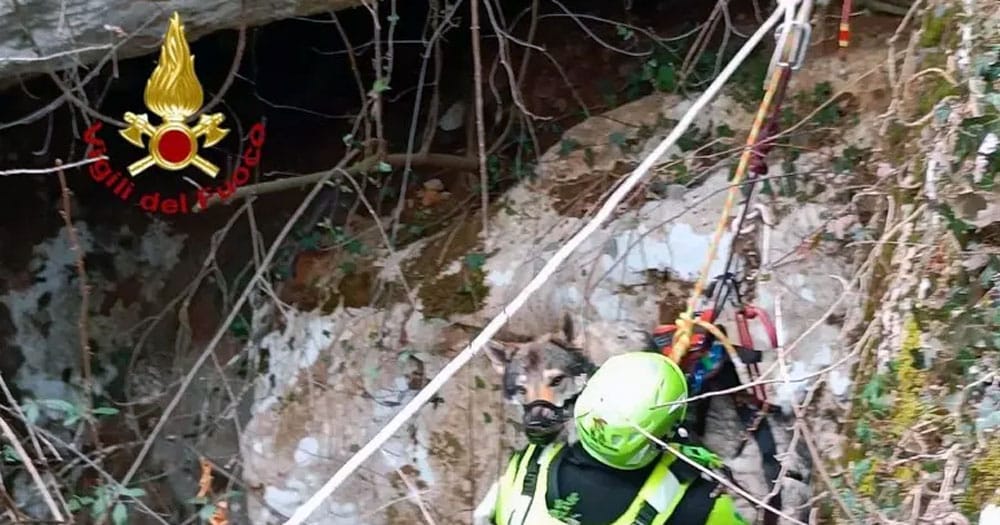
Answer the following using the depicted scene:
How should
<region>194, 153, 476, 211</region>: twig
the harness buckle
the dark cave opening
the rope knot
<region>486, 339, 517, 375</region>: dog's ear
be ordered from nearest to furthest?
the harness buckle, the rope knot, <region>486, 339, 517, 375</region>: dog's ear, <region>194, 153, 476, 211</region>: twig, the dark cave opening

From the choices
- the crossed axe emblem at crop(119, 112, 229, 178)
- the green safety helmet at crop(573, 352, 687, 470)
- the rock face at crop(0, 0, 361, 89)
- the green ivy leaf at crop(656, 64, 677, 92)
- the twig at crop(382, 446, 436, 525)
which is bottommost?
the twig at crop(382, 446, 436, 525)

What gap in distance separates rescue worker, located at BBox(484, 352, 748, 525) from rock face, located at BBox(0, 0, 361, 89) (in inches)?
54.2

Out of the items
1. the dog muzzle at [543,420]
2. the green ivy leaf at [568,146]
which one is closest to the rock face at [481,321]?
the green ivy leaf at [568,146]

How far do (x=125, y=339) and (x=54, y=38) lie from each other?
1.31 meters

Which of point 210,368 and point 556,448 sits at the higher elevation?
point 556,448

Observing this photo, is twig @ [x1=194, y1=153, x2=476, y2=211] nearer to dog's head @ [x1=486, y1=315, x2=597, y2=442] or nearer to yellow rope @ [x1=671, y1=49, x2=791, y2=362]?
dog's head @ [x1=486, y1=315, x2=597, y2=442]

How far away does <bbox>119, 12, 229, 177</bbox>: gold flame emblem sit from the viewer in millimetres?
2074

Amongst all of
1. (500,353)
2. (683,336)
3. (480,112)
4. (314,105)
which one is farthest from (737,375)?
(314,105)

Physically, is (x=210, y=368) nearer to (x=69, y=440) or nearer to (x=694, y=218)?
(x=69, y=440)

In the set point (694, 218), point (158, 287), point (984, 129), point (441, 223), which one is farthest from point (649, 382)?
point (158, 287)

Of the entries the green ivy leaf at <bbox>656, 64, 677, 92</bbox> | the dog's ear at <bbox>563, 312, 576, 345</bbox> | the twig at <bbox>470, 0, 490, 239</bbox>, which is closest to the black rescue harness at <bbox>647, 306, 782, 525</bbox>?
the dog's ear at <bbox>563, 312, 576, 345</bbox>

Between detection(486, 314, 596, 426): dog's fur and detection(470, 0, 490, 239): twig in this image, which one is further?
detection(470, 0, 490, 239): twig

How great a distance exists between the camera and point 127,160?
336 centimetres

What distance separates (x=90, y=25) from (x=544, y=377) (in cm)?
136
